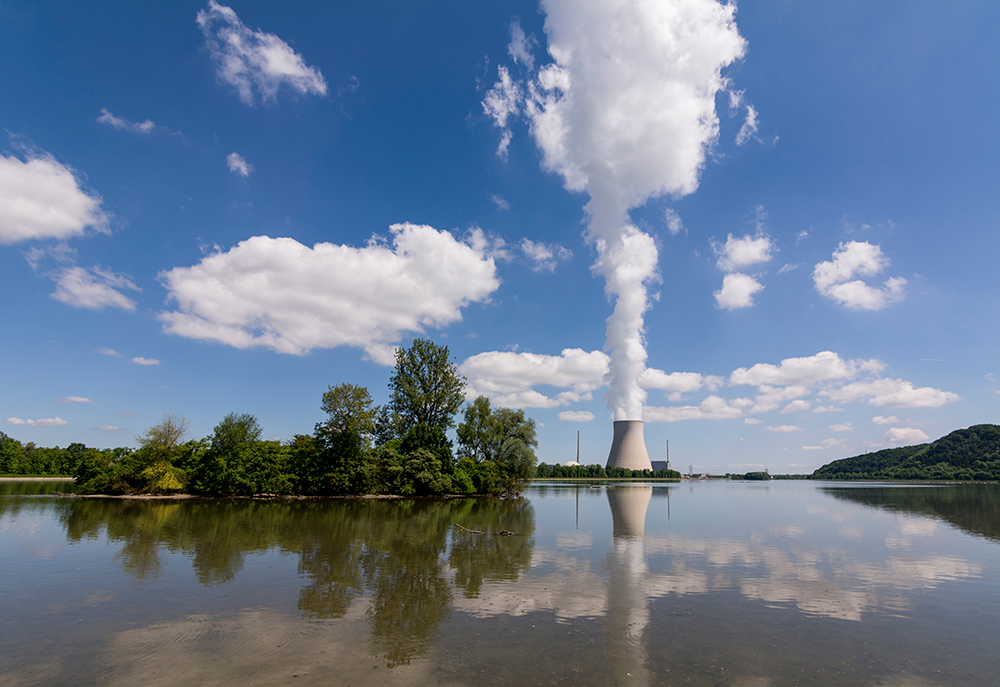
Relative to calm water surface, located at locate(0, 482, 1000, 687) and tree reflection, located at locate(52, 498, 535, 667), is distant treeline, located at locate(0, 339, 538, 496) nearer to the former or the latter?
tree reflection, located at locate(52, 498, 535, 667)

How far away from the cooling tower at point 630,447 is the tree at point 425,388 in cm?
3395

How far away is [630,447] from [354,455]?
46206 millimetres

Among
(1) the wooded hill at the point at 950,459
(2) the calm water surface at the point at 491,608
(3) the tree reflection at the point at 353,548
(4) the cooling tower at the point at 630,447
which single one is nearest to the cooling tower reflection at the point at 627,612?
(2) the calm water surface at the point at 491,608

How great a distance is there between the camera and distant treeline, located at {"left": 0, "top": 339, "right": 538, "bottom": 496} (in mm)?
44312

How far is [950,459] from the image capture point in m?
130

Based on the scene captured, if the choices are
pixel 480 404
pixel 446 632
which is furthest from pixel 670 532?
pixel 480 404

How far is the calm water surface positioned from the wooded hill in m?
130

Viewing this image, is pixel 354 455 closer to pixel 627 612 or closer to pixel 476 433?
pixel 476 433

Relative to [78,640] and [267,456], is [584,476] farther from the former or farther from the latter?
[78,640]

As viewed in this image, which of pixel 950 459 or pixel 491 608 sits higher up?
pixel 950 459

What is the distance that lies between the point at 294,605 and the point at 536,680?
6.94 m

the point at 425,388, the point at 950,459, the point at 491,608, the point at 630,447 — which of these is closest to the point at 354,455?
the point at 425,388

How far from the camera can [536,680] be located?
24.8ft

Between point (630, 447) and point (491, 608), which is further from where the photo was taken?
point (630, 447)
